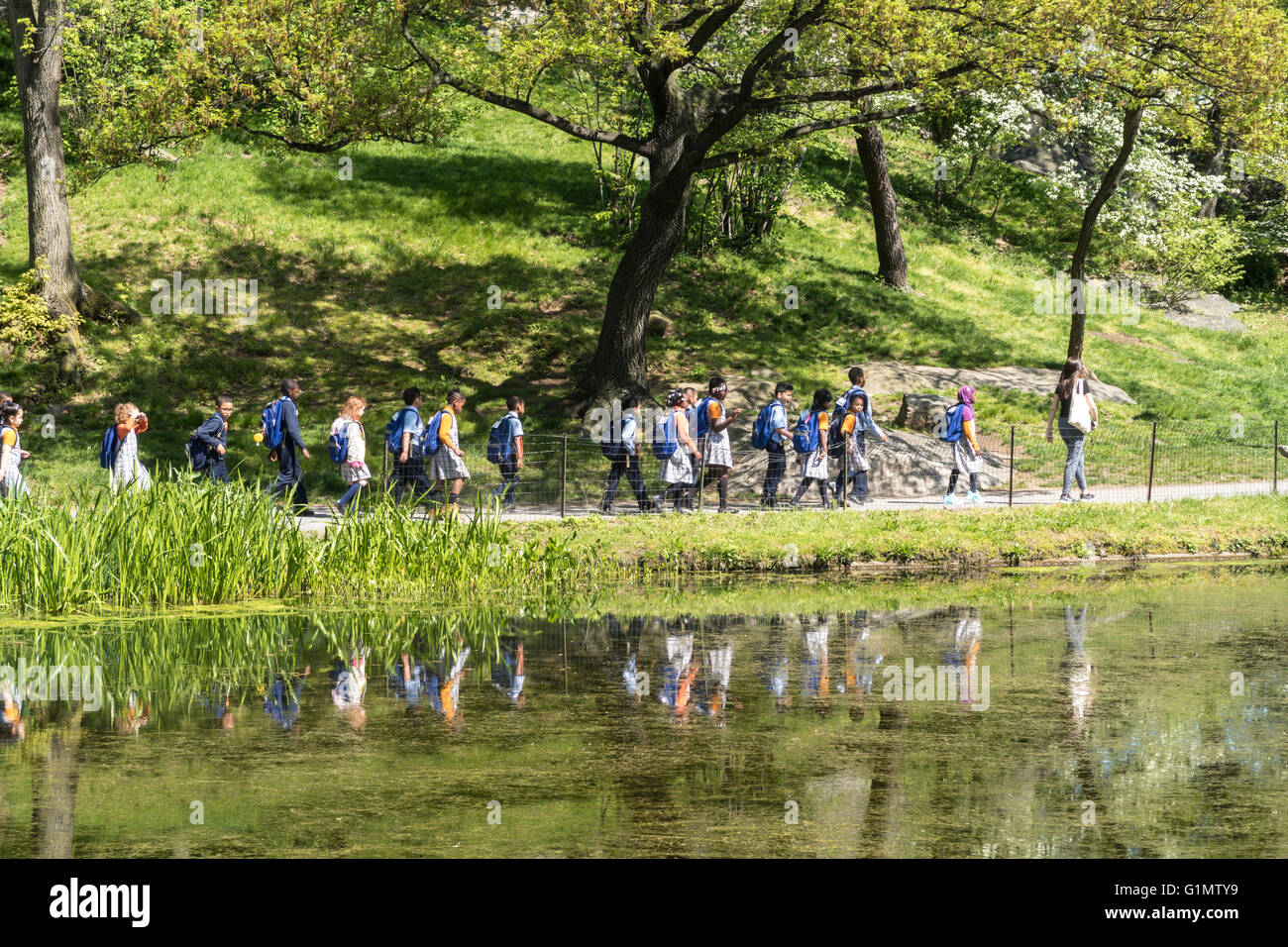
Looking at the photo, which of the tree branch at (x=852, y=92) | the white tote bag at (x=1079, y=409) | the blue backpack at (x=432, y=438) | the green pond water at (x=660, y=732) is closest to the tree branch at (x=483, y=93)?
the tree branch at (x=852, y=92)

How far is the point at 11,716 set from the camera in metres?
9.00

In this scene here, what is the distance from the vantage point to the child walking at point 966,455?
64.2 feet

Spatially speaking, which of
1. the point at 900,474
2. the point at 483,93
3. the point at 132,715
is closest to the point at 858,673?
the point at 132,715

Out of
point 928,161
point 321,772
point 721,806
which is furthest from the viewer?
point 928,161

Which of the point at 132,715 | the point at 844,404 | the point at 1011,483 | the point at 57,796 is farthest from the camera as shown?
the point at 844,404

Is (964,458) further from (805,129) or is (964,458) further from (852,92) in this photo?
(805,129)

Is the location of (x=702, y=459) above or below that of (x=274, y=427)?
below

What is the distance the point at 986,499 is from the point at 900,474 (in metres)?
1.29

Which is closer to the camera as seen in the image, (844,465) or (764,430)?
(764,430)

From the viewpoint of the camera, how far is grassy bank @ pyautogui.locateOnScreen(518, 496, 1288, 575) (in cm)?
1595
